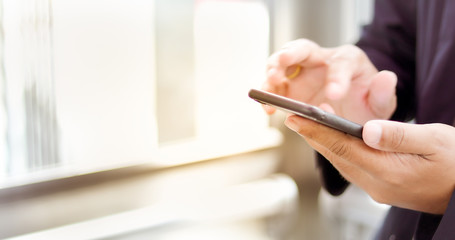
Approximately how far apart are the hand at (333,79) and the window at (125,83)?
27 cm

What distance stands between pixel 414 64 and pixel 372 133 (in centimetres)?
37

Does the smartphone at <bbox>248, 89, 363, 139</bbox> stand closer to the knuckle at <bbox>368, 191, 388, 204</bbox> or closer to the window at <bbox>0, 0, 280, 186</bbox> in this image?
the knuckle at <bbox>368, 191, 388, 204</bbox>

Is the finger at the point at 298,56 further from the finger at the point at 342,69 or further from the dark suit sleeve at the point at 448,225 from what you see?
the dark suit sleeve at the point at 448,225

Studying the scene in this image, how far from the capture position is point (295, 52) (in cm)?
51

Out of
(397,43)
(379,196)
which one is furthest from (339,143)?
(397,43)

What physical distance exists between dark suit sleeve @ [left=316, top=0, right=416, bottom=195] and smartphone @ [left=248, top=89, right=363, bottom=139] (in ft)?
0.94

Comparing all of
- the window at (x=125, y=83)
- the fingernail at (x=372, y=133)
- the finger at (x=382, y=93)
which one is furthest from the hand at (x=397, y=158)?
the window at (x=125, y=83)

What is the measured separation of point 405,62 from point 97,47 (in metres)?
0.48

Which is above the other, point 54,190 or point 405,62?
point 405,62

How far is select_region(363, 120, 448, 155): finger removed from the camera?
38 cm

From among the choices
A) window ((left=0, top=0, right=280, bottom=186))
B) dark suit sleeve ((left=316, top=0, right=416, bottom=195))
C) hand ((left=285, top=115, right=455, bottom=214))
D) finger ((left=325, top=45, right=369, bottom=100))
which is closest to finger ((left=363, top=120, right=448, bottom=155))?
hand ((left=285, top=115, right=455, bottom=214))

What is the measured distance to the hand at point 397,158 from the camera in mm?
388

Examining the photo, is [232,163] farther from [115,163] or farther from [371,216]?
[371,216]

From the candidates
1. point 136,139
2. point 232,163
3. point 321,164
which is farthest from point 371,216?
point 136,139
